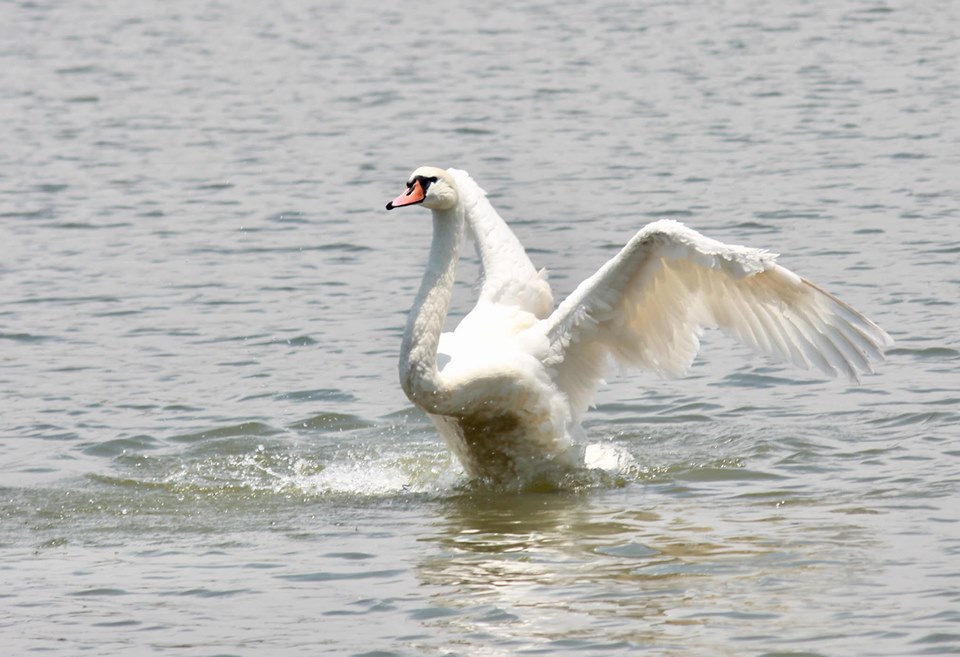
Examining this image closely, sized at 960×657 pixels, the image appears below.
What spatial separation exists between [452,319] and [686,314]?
393 centimetres

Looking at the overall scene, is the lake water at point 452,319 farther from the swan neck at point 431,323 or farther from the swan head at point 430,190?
the swan head at point 430,190

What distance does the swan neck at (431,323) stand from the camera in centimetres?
884

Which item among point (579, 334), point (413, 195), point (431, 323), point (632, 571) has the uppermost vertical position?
point (413, 195)

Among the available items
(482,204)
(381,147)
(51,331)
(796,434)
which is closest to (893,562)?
(796,434)

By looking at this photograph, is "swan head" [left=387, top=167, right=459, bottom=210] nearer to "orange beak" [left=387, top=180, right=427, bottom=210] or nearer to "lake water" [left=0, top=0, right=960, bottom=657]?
"orange beak" [left=387, top=180, right=427, bottom=210]

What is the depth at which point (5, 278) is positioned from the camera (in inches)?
587

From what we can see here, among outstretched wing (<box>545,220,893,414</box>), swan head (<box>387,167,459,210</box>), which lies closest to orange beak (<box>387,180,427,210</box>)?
swan head (<box>387,167,459,210</box>)

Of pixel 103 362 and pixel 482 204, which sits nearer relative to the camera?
pixel 482 204

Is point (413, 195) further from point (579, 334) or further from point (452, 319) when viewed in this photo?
point (452, 319)

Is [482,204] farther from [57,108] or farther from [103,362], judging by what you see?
[57,108]

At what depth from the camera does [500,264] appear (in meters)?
10.4

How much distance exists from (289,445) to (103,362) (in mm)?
2311

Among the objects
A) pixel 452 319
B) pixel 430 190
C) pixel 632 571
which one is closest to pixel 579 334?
pixel 430 190

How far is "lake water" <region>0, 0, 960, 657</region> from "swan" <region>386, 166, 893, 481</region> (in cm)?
39
